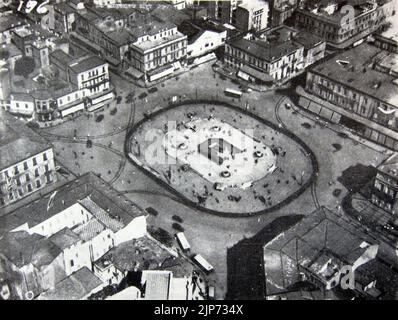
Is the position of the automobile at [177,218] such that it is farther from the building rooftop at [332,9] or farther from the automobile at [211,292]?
the building rooftop at [332,9]

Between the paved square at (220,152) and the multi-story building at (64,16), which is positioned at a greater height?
the multi-story building at (64,16)

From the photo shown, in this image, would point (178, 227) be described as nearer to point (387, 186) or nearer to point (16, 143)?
point (16, 143)

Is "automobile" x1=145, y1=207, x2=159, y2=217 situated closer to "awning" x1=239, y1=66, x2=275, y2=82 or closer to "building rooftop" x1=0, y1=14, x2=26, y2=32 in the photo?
"awning" x1=239, y1=66, x2=275, y2=82

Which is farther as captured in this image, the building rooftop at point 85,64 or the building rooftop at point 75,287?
→ the building rooftop at point 85,64

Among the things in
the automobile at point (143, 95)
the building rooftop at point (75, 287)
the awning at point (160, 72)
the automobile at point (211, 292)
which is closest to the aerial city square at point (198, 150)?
the building rooftop at point (75, 287)


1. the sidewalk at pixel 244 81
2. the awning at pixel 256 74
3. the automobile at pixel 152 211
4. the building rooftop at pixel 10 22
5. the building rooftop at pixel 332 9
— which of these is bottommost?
the automobile at pixel 152 211

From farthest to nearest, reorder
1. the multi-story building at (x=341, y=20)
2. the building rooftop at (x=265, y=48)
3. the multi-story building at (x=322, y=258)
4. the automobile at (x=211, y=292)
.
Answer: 1. the multi-story building at (x=341, y=20)
2. the building rooftop at (x=265, y=48)
3. the automobile at (x=211, y=292)
4. the multi-story building at (x=322, y=258)

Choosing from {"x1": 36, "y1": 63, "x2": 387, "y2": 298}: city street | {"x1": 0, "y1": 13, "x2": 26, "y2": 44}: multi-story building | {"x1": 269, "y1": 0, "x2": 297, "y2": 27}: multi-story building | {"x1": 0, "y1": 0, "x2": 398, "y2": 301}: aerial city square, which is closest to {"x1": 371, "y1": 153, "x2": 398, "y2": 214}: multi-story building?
{"x1": 0, "y1": 0, "x2": 398, "y2": 301}: aerial city square

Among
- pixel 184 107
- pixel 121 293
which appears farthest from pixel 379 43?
pixel 121 293

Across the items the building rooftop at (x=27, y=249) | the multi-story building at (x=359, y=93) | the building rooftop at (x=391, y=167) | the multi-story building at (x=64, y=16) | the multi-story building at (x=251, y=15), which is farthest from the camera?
the multi-story building at (x=64, y=16)
